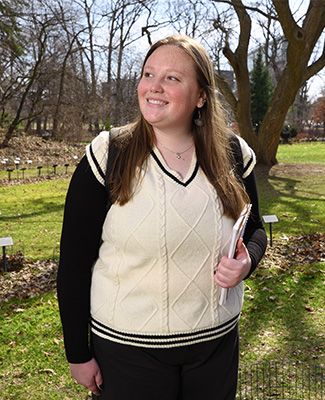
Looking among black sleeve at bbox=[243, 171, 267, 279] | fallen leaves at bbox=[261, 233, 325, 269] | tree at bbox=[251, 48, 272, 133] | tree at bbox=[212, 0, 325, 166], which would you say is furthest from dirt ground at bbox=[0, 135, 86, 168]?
black sleeve at bbox=[243, 171, 267, 279]

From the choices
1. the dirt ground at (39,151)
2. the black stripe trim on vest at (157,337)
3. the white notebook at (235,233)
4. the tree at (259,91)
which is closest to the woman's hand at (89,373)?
the black stripe trim on vest at (157,337)

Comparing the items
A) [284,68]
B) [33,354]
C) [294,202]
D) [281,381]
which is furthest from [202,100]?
[284,68]

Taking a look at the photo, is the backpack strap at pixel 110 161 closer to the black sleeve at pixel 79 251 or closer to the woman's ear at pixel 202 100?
the black sleeve at pixel 79 251

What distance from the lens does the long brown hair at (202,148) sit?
5.39ft

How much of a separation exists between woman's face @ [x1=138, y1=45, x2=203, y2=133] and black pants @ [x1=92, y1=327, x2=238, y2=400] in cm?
77

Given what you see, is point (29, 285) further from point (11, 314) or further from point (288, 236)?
point (288, 236)

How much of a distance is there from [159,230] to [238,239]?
273mm

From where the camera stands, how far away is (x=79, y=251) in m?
1.68

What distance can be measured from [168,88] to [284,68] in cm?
1501

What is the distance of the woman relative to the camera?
1.63 metres

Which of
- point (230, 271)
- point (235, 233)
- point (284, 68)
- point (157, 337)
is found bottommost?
point (157, 337)

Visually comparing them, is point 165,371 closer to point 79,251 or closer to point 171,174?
point 79,251

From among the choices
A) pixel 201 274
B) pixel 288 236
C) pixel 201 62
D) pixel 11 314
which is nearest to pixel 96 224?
pixel 201 274

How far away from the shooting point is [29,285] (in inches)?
223
